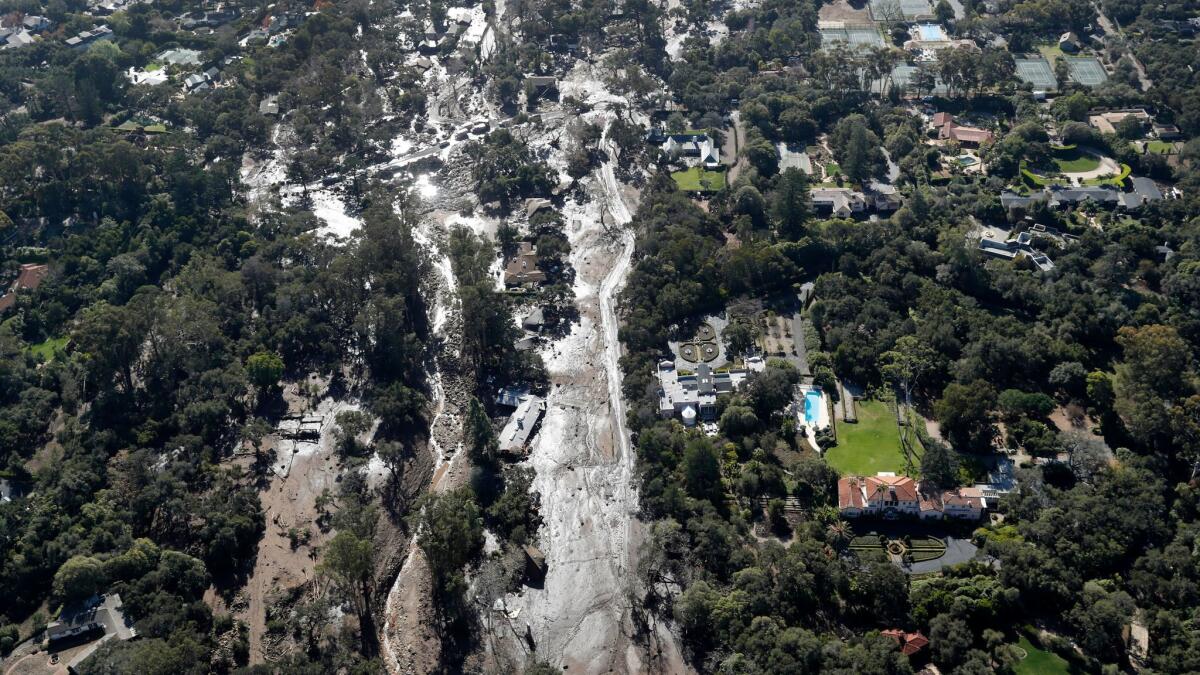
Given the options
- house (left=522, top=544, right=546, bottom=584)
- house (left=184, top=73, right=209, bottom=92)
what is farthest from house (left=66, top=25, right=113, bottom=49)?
house (left=522, top=544, right=546, bottom=584)

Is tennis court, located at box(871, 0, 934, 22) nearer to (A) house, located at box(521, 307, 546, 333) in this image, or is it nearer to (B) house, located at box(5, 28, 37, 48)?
(A) house, located at box(521, 307, 546, 333)

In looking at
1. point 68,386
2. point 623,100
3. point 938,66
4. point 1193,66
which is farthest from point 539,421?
point 1193,66

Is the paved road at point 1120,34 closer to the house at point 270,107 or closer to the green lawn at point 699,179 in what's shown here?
the green lawn at point 699,179

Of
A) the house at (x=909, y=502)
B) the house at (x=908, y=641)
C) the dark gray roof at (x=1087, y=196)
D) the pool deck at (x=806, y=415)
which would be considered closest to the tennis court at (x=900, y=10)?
the dark gray roof at (x=1087, y=196)

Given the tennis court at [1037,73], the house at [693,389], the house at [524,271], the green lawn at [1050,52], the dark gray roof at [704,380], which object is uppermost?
the green lawn at [1050,52]

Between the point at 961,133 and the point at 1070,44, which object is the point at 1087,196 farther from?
the point at 1070,44
